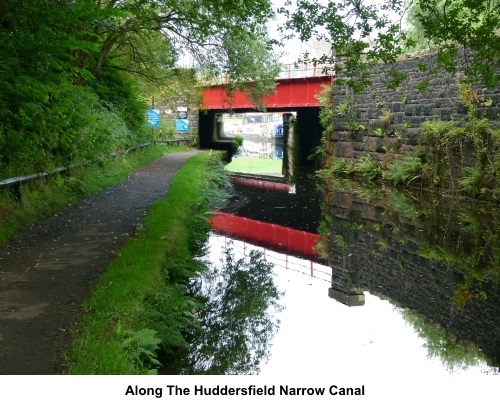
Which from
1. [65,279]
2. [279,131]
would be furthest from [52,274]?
[279,131]

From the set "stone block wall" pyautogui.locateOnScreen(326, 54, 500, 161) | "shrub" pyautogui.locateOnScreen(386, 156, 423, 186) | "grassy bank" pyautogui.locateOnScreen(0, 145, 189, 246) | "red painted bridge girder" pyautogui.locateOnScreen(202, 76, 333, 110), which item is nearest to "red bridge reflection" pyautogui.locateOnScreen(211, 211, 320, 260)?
"grassy bank" pyautogui.locateOnScreen(0, 145, 189, 246)

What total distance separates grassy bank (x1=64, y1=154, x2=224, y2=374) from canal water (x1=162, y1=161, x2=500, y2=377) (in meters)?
0.41

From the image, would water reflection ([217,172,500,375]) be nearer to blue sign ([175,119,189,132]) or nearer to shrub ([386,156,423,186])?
shrub ([386,156,423,186])

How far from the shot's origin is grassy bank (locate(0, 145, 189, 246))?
34.4ft

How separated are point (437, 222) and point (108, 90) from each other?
45.8ft

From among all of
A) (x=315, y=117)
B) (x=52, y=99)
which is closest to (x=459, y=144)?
(x=52, y=99)

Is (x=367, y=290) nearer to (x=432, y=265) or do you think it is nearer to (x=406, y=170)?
(x=432, y=265)

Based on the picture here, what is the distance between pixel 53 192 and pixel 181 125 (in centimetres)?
3139

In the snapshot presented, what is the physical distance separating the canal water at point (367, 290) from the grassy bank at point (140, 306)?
41 cm

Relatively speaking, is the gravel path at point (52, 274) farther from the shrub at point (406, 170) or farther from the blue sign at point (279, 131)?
the blue sign at point (279, 131)

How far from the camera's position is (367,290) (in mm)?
9406

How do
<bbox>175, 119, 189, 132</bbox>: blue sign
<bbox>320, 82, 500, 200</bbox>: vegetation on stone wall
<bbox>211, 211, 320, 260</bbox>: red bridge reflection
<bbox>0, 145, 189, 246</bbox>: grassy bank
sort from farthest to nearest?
<bbox>175, 119, 189, 132</bbox>: blue sign < <bbox>320, 82, 500, 200</bbox>: vegetation on stone wall < <bbox>211, 211, 320, 260</bbox>: red bridge reflection < <bbox>0, 145, 189, 246</bbox>: grassy bank

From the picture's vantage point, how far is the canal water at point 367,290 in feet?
22.6

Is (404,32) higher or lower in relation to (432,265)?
higher
